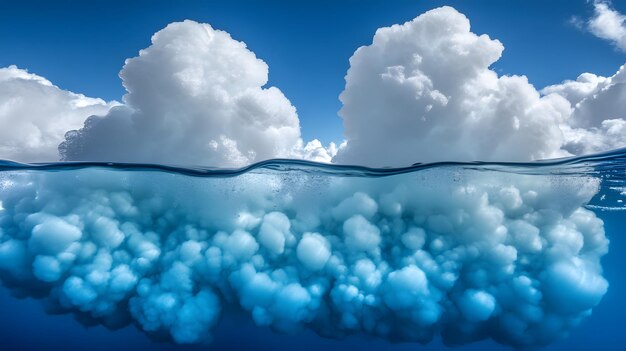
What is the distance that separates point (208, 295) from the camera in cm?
679

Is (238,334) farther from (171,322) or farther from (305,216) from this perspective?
(305,216)

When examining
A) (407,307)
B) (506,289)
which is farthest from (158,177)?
(506,289)

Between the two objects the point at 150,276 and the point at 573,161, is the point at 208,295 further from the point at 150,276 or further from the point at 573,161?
the point at 573,161

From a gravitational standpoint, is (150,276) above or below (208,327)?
above

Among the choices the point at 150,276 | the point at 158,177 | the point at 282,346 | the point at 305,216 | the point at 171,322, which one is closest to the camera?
the point at 171,322

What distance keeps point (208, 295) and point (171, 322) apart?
2.72 feet

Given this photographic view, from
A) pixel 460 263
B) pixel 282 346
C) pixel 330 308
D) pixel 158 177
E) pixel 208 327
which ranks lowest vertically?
pixel 282 346

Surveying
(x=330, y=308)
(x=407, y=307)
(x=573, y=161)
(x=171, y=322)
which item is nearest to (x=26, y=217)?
(x=171, y=322)

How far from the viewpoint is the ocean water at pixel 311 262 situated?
21.5 ft

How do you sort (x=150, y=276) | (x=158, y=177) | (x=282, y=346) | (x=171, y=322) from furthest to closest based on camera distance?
(x=282, y=346) → (x=158, y=177) → (x=150, y=276) → (x=171, y=322)

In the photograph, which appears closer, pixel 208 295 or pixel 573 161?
pixel 208 295

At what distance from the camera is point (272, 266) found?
7008mm

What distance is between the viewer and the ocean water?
6547 millimetres

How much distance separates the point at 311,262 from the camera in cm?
673
